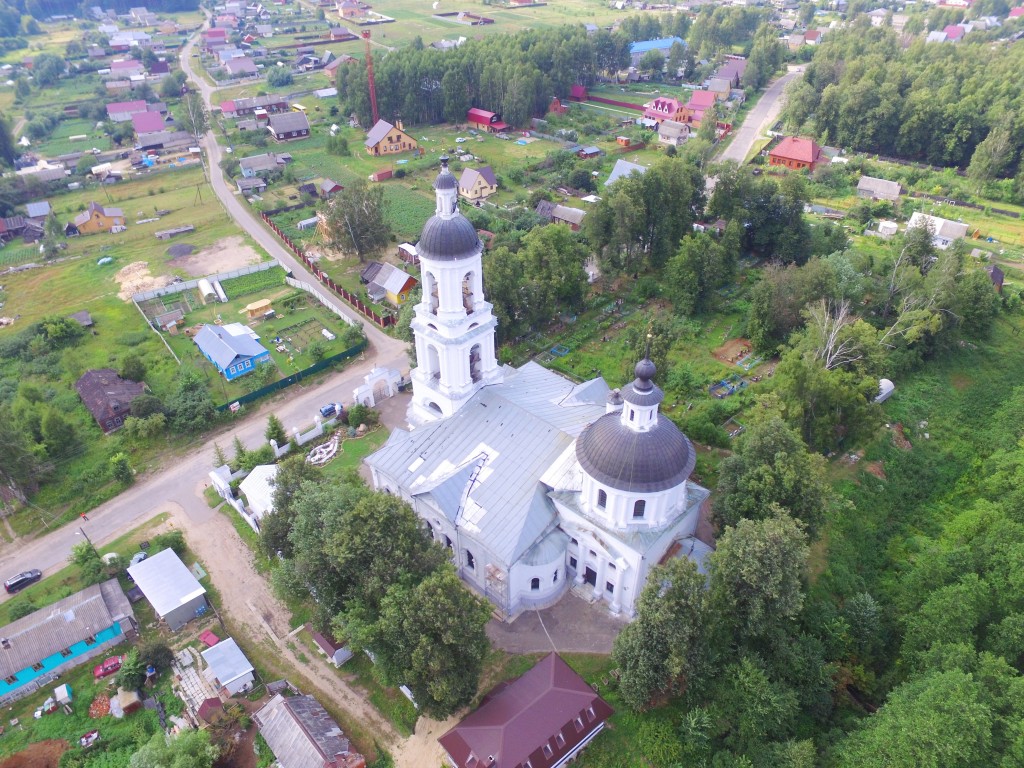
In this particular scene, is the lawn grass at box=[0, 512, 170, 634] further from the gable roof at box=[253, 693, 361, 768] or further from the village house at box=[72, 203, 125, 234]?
the village house at box=[72, 203, 125, 234]

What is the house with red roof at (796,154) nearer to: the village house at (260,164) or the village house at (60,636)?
the village house at (260,164)

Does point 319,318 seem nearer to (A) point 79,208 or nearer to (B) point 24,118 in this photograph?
(A) point 79,208

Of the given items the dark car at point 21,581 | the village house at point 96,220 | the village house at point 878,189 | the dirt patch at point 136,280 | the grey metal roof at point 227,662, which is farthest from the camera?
the village house at point 878,189

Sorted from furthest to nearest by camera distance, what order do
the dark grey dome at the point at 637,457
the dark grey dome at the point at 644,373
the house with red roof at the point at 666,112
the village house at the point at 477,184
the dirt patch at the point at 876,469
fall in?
the house with red roof at the point at 666,112 < the village house at the point at 477,184 < the dirt patch at the point at 876,469 < the dark grey dome at the point at 637,457 < the dark grey dome at the point at 644,373

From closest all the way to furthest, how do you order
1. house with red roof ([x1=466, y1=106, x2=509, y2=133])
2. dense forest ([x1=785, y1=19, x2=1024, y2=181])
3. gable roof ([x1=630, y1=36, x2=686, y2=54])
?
dense forest ([x1=785, y1=19, x2=1024, y2=181]), house with red roof ([x1=466, y1=106, x2=509, y2=133]), gable roof ([x1=630, y1=36, x2=686, y2=54])

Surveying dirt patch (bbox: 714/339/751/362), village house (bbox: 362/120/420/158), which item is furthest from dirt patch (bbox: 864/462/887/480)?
village house (bbox: 362/120/420/158)

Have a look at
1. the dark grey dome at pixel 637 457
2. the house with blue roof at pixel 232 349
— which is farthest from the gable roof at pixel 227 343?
the dark grey dome at pixel 637 457
